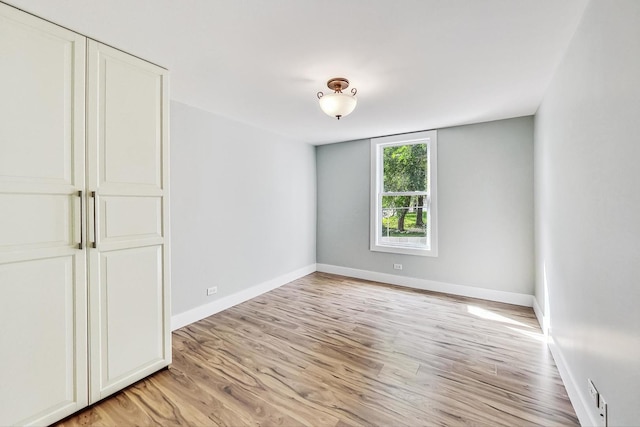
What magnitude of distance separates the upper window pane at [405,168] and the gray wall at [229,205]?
1489 mm

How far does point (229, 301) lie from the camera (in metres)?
3.46

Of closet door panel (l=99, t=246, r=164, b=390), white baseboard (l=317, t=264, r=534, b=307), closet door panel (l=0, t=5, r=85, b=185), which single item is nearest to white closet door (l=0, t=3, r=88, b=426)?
closet door panel (l=0, t=5, r=85, b=185)

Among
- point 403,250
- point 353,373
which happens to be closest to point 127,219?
point 353,373

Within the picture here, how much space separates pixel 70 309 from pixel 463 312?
12.3 feet

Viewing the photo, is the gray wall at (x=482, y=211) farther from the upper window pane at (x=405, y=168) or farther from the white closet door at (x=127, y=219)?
the white closet door at (x=127, y=219)

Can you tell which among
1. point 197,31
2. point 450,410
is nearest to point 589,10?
point 197,31

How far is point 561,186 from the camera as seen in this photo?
2082mm

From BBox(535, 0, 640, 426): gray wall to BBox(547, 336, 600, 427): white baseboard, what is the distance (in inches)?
0.8

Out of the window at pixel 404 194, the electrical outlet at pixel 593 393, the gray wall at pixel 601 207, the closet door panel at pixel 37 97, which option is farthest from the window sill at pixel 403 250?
the closet door panel at pixel 37 97

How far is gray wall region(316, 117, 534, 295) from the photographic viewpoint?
11.3 feet

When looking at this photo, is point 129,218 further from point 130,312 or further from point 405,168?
point 405,168

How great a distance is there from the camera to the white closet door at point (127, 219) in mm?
1780

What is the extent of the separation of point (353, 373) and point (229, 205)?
242 centimetres

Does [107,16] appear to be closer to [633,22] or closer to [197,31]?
[197,31]
